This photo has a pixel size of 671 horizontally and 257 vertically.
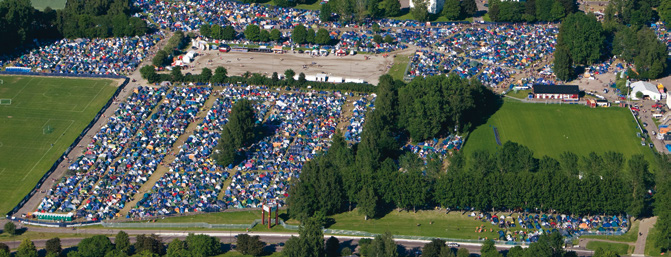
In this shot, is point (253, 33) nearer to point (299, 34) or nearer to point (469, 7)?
point (299, 34)

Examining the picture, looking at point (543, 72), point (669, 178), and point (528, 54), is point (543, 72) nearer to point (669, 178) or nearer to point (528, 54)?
point (528, 54)

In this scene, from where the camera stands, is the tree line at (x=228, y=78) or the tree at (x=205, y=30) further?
the tree at (x=205, y=30)

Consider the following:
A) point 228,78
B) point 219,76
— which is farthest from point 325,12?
point 219,76

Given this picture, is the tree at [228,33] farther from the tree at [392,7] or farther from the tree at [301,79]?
the tree at [392,7]

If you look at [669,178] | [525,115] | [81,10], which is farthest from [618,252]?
[81,10]

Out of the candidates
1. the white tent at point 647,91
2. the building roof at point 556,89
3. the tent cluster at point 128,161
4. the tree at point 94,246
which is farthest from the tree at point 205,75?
the white tent at point 647,91

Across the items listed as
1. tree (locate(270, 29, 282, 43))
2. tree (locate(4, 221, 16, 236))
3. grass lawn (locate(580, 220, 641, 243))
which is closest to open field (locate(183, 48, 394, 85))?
tree (locate(270, 29, 282, 43))
